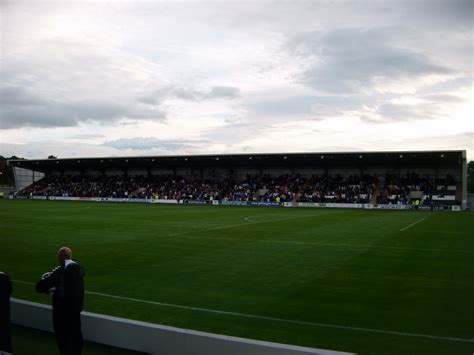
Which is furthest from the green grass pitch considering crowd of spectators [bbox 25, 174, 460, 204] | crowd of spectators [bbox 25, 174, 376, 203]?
crowd of spectators [bbox 25, 174, 376, 203]

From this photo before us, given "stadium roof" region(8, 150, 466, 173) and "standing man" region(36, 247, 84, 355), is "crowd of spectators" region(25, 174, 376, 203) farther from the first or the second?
"standing man" region(36, 247, 84, 355)

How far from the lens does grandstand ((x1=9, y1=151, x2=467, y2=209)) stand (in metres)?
53.4

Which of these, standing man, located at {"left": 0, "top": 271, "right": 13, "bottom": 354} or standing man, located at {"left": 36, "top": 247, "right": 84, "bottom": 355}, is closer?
standing man, located at {"left": 0, "top": 271, "right": 13, "bottom": 354}

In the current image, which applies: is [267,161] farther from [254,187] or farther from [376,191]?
[376,191]

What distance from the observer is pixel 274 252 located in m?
16.1

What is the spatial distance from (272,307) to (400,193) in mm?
48954

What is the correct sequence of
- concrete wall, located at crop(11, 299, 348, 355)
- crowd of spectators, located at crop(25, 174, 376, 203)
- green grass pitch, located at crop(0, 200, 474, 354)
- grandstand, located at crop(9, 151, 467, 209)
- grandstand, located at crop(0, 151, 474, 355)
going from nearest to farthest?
concrete wall, located at crop(11, 299, 348, 355)
grandstand, located at crop(0, 151, 474, 355)
green grass pitch, located at crop(0, 200, 474, 354)
grandstand, located at crop(9, 151, 467, 209)
crowd of spectators, located at crop(25, 174, 376, 203)

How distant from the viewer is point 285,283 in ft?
36.8

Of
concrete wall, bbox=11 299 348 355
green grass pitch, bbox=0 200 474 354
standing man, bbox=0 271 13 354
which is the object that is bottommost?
green grass pitch, bbox=0 200 474 354

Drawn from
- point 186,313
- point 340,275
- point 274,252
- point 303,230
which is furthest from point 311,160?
point 186,313

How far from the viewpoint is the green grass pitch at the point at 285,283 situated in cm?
769

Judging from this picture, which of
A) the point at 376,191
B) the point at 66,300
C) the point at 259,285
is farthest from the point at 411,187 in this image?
the point at 66,300

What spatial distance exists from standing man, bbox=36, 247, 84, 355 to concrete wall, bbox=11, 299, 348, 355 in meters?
0.80

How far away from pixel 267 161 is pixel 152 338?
5624 cm
